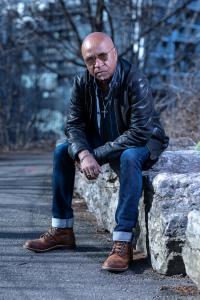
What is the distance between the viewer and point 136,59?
17453mm

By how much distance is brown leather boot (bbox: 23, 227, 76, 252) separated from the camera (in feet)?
15.9

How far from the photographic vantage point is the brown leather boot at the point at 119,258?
4.30 metres

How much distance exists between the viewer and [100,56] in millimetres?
4715

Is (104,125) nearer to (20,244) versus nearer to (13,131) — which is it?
(20,244)

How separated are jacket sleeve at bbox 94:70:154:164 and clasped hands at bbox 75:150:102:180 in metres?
0.13

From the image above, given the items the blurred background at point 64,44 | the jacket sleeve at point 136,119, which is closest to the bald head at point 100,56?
the jacket sleeve at point 136,119

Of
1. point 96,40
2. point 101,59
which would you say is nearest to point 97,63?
point 101,59

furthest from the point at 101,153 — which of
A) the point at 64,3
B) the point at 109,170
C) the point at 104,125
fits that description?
the point at 64,3

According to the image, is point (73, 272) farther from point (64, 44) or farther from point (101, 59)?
point (64, 44)

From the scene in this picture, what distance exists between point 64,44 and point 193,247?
14.2 meters

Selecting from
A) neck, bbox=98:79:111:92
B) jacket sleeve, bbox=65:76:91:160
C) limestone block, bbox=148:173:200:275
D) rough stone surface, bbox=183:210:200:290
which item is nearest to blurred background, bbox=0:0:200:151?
jacket sleeve, bbox=65:76:91:160

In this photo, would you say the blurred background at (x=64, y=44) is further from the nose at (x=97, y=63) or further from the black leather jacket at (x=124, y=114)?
the nose at (x=97, y=63)

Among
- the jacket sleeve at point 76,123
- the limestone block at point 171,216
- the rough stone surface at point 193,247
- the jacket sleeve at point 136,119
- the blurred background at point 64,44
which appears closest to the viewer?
the rough stone surface at point 193,247

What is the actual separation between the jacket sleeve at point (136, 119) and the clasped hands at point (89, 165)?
127 millimetres
